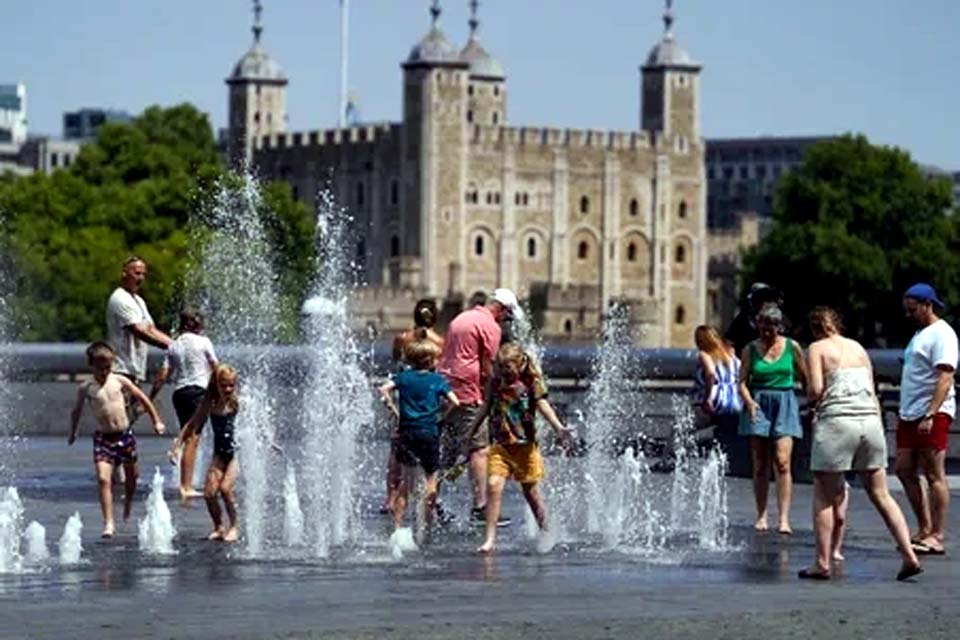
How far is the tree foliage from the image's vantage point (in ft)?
257

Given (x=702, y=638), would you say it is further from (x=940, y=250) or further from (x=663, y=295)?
(x=663, y=295)

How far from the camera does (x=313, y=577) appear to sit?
1661 centimetres

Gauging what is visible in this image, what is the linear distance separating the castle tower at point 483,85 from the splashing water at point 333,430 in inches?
5274

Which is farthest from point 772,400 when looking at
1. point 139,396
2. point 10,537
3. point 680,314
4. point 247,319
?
point 680,314

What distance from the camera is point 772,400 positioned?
19.5 meters

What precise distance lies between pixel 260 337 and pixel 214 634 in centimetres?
2988

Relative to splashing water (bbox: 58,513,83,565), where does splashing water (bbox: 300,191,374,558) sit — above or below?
above

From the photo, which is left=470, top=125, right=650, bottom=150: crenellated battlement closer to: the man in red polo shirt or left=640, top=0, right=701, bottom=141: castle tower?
left=640, top=0, right=701, bottom=141: castle tower

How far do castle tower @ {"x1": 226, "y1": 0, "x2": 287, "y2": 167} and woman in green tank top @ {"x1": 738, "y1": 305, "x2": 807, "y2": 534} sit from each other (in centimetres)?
14497

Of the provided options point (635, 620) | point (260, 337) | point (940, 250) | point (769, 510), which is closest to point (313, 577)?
point (635, 620)

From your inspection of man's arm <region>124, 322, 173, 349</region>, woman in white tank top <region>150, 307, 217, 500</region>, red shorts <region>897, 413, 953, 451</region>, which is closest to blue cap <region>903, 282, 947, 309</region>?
red shorts <region>897, 413, 953, 451</region>

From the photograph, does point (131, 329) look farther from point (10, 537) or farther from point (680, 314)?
point (680, 314)

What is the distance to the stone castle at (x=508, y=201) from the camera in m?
148

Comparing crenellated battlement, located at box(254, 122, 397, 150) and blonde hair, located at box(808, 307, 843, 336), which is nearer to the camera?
blonde hair, located at box(808, 307, 843, 336)
